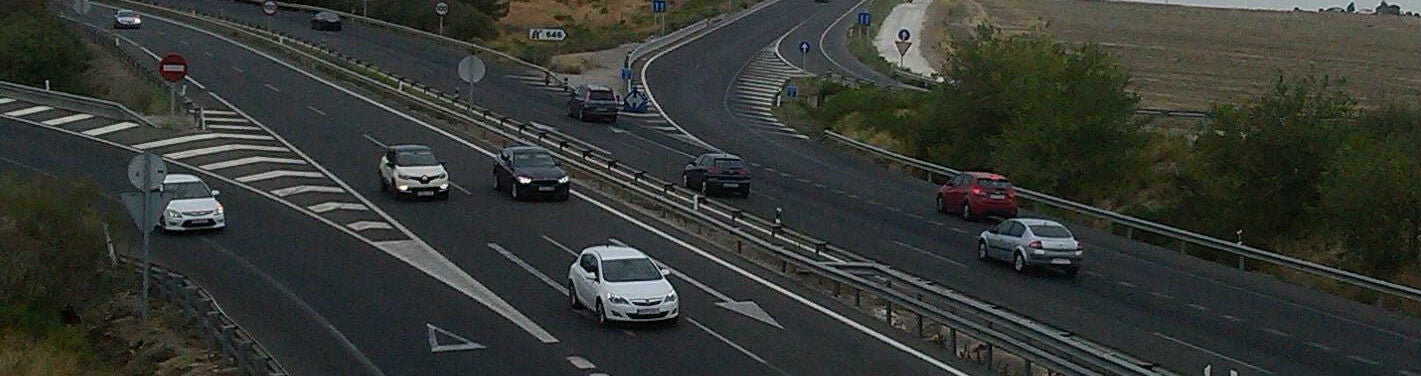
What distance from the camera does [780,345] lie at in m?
23.9

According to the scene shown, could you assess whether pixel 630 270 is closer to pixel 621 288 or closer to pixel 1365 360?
pixel 621 288

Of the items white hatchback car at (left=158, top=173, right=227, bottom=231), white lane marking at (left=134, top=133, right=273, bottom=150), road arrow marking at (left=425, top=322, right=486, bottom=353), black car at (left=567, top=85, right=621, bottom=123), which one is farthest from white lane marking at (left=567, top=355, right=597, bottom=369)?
black car at (left=567, top=85, right=621, bottom=123)

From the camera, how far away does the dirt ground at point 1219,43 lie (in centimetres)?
8350

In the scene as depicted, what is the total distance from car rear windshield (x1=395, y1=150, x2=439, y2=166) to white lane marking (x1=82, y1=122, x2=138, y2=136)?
13.8 metres

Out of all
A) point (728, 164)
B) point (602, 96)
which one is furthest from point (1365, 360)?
point (602, 96)

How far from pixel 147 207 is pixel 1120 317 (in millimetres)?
16851

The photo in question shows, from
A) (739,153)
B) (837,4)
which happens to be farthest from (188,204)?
(837,4)

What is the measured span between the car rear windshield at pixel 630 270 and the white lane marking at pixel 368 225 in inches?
433

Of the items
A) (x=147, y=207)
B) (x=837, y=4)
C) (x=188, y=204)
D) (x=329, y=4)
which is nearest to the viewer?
(x=147, y=207)

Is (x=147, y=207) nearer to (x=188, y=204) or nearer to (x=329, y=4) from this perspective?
(x=188, y=204)

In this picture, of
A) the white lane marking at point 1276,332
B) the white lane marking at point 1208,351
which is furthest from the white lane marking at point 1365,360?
the white lane marking at point 1208,351

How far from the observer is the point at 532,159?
40.6m

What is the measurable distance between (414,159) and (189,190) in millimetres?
6837

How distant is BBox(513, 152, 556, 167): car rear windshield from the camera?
4041 centimetres
